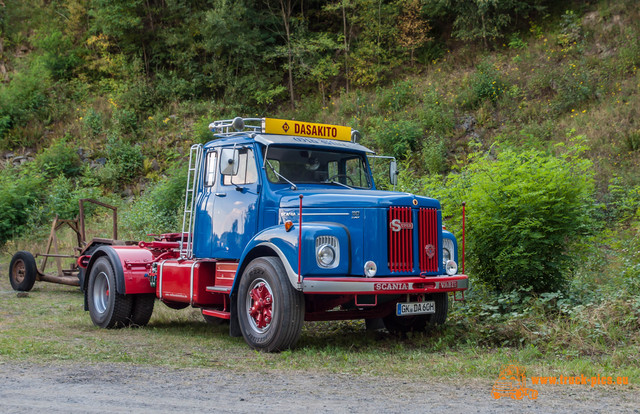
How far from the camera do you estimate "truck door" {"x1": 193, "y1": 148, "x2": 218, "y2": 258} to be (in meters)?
8.92

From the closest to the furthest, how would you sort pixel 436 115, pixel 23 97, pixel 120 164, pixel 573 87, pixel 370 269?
pixel 370 269 → pixel 573 87 → pixel 436 115 → pixel 120 164 → pixel 23 97

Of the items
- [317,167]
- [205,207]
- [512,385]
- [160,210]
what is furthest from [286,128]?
[160,210]

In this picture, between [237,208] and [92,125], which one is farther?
[92,125]

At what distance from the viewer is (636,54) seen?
64.8 ft

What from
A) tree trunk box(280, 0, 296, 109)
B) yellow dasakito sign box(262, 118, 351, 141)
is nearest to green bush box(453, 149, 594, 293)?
yellow dasakito sign box(262, 118, 351, 141)

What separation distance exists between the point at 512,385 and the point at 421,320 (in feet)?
9.75

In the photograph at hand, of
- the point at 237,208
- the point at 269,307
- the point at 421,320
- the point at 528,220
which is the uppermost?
the point at 237,208

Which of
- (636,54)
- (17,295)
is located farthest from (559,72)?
(17,295)

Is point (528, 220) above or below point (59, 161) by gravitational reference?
below

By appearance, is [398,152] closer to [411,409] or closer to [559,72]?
[559,72]

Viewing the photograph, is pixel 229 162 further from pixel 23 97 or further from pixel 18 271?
pixel 23 97

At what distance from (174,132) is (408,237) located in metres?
19.8

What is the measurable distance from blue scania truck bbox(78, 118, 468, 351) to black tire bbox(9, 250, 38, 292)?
4920 millimetres

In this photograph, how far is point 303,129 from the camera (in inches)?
350
